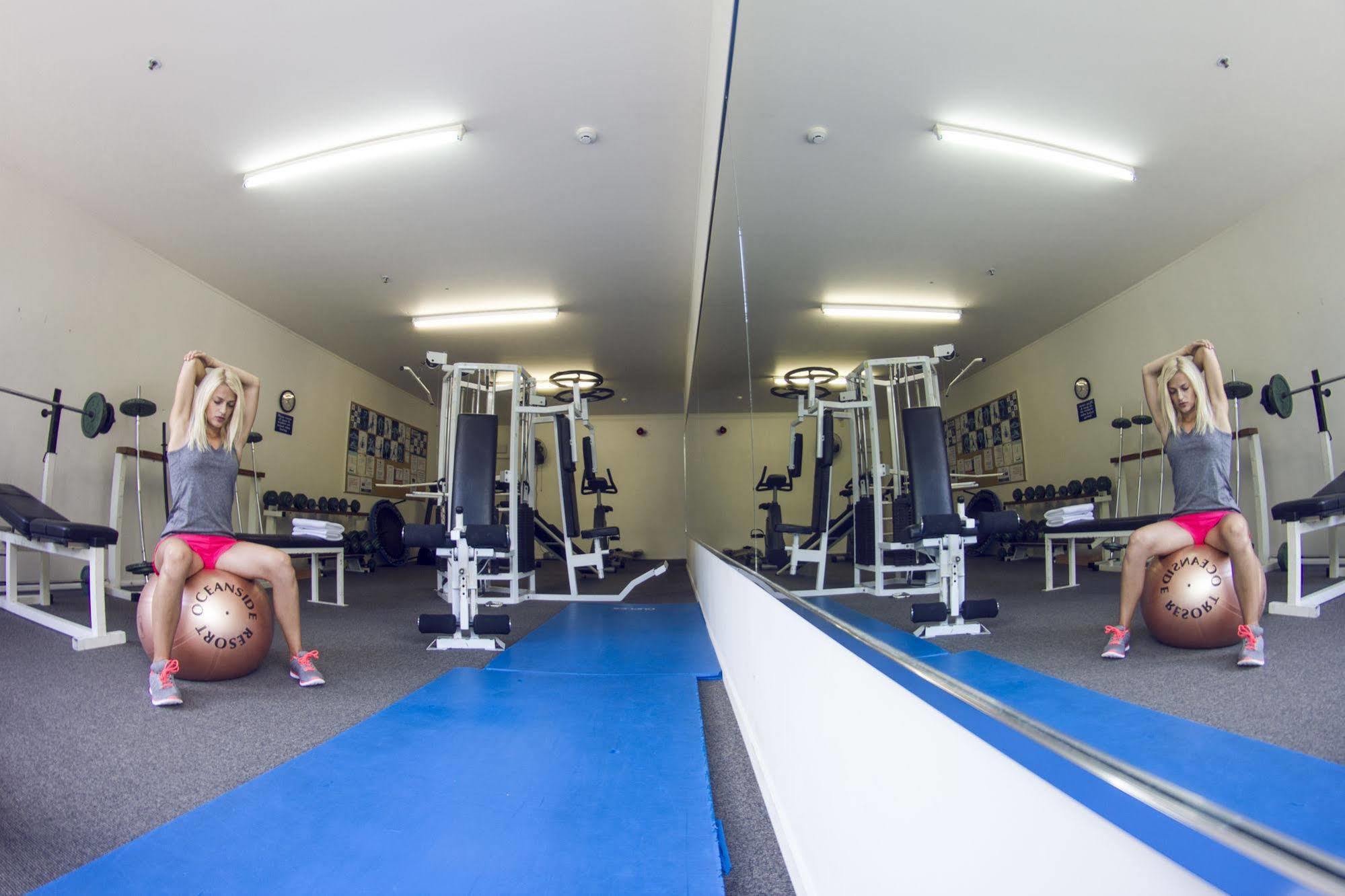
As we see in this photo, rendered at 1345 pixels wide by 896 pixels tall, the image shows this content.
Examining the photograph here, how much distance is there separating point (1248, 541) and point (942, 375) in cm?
32

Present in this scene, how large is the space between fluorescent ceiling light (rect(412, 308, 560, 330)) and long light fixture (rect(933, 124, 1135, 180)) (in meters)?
5.44

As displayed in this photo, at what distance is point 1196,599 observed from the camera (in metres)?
0.33

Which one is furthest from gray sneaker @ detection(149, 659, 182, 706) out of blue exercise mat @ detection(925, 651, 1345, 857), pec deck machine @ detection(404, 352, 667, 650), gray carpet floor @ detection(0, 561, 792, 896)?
blue exercise mat @ detection(925, 651, 1345, 857)

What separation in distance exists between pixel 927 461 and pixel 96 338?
17.5ft

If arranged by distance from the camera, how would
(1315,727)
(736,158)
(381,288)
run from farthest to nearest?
(381,288), (736,158), (1315,727)

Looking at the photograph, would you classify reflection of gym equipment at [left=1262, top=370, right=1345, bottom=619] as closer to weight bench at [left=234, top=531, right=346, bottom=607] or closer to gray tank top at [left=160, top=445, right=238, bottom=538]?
gray tank top at [left=160, top=445, right=238, bottom=538]

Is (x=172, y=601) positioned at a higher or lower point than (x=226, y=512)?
lower

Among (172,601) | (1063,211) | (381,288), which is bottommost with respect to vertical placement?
(172,601)

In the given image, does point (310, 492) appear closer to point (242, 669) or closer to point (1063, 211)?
point (242, 669)

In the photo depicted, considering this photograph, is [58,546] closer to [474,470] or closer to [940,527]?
[474,470]

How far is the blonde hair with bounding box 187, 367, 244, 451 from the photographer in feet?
6.91

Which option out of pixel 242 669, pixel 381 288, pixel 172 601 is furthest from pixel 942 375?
pixel 381 288

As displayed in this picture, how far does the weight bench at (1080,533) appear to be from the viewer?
423 mm

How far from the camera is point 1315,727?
0.77 feet
